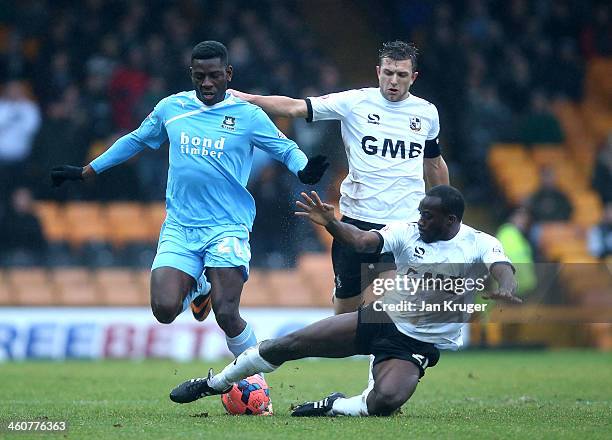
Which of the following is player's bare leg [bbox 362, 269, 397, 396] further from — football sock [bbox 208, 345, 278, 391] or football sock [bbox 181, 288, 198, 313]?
football sock [bbox 181, 288, 198, 313]

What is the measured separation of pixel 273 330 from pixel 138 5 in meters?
6.04

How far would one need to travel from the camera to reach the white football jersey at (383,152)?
31.2 ft

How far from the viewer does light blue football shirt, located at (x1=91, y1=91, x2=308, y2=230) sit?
9.07 m

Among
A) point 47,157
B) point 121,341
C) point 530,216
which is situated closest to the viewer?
point 121,341

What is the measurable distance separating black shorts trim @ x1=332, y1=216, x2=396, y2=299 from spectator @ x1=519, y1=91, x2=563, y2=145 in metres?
10.4

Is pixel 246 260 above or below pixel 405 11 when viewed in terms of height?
below

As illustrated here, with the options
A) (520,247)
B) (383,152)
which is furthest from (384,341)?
(520,247)

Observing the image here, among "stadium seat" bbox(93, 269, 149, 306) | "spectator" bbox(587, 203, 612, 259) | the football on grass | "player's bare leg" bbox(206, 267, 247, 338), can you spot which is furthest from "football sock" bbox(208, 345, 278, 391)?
"spectator" bbox(587, 203, 612, 259)

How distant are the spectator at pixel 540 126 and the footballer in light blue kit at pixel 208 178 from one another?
10.9 m

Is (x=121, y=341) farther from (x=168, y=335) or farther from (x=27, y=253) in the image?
(x=27, y=253)

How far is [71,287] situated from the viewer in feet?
52.9

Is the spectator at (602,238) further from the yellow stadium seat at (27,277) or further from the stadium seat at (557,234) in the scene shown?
the yellow stadium seat at (27,277)

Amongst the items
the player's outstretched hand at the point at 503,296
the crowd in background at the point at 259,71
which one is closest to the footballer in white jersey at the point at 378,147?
the player's outstretched hand at the point at 503,296

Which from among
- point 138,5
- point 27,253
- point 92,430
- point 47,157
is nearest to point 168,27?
point 138,5
